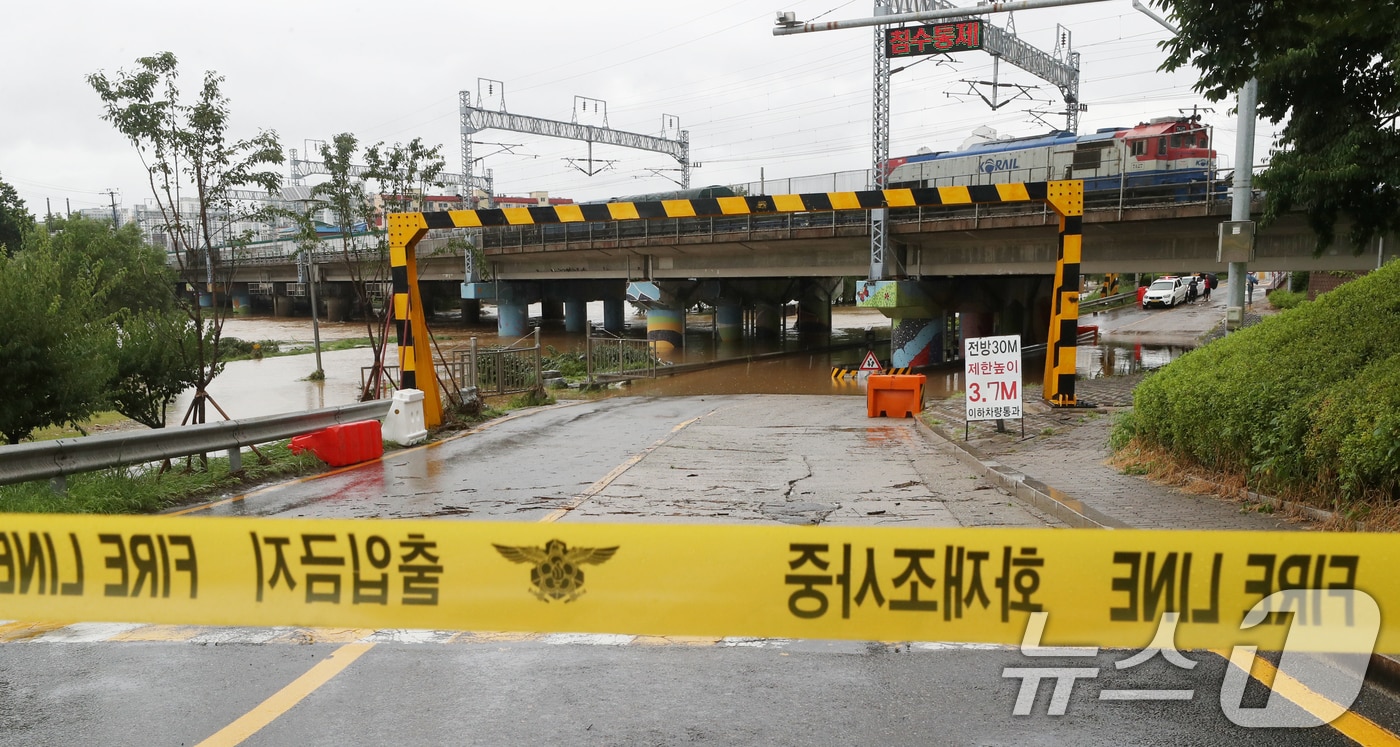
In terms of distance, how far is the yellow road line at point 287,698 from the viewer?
378 cm

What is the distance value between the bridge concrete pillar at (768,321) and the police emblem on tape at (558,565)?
55.3m

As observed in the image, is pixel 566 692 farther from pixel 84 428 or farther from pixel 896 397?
pixel 84 428

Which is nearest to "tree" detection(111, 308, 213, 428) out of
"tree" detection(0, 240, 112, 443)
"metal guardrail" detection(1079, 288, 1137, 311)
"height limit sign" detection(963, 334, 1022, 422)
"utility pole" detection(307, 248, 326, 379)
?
"tree" detection(0, 240, 112, 443)

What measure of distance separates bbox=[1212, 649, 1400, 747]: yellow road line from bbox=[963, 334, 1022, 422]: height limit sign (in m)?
7.94

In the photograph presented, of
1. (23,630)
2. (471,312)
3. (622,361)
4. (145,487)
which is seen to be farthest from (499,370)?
(471,312)

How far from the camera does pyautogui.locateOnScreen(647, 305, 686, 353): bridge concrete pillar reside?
167 feet

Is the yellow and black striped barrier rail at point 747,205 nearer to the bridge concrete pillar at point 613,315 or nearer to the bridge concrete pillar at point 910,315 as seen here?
the bridge concrete pillar at point 910,315

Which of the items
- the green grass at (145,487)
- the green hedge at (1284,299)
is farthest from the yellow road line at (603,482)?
the green hedge at (1284,299)

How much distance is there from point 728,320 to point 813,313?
7198 mm

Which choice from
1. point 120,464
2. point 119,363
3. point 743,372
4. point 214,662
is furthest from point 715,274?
point 214,662

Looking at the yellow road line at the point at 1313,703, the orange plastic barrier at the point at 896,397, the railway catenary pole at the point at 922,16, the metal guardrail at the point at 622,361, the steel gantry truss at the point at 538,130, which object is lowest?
the metal guardrail at the point at 622,361

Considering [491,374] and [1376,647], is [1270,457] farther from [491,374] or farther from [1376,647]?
[491,374]

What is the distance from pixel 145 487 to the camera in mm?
8508

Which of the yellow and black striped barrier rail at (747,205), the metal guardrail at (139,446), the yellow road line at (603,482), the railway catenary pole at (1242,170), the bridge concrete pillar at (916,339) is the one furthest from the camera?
the bridge concrete pillar at (916,339)
